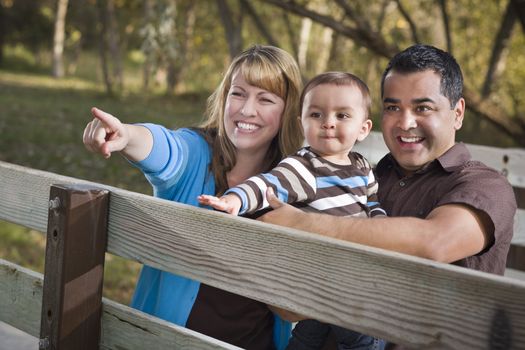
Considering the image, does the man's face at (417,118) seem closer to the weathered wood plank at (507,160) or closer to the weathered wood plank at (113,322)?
the weathered wood plank at (113,322)

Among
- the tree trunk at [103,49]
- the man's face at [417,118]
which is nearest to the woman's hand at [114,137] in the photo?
the man's face at [417,118]

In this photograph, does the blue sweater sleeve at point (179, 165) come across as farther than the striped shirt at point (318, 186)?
Yes

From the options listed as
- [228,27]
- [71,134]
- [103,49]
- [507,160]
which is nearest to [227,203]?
[507,160]

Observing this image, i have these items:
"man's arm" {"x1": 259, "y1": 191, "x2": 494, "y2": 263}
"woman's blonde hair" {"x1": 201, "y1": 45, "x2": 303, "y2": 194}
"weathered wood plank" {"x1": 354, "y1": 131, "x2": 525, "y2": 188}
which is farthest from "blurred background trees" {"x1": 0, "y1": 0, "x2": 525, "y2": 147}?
"man's arm" {"x1": 259, "y1": 191, "x2": 494, "y2": 263}

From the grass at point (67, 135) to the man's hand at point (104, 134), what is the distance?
12.1ft

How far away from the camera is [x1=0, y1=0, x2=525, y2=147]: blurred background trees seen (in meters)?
7.69

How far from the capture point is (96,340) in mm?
2189

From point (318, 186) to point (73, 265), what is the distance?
952 millimetres

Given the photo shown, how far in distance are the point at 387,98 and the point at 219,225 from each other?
1085 millimetres

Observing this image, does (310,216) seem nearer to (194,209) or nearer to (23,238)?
(194,209)

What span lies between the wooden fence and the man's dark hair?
3.67 feet

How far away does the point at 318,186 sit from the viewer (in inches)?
99.4

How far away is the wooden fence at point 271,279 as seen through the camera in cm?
149

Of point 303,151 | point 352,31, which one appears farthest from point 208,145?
point 352,31
